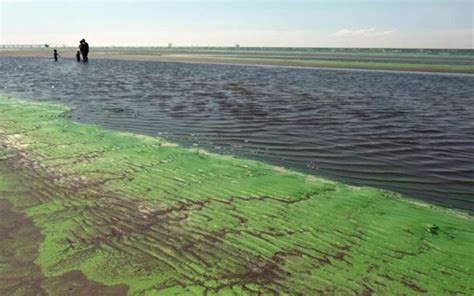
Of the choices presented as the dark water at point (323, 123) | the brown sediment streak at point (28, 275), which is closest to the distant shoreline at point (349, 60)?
the dark water at point (323, 123)

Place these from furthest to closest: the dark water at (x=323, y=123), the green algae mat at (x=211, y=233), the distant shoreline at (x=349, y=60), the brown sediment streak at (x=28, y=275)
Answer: the distant shoreline at (x=349, y=60) < the dark water at (x=323, y=123) < the green algae mat at (x=211, y=233) < the brown sediment streak at (x=28, y=275)

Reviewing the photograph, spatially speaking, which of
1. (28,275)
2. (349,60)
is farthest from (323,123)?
(349,60)

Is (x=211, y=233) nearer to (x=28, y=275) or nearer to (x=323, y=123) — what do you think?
(x=28, y=275)

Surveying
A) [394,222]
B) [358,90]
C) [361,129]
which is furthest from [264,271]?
[358,90]

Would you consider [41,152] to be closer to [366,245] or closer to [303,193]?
[303,193]

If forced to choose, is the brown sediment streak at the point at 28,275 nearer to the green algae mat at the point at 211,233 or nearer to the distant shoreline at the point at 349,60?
the green algae mat at the point at 211,233
